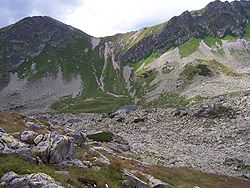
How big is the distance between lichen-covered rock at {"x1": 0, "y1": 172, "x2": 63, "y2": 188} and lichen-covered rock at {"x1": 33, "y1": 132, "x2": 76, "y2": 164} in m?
5.77

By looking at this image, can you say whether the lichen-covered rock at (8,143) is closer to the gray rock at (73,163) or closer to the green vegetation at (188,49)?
the gray rock at (73,163)

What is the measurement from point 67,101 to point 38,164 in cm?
16538

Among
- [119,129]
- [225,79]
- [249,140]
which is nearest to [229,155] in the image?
[249,140]

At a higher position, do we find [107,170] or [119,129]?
[107,170]

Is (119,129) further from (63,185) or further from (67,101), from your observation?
(67,101)

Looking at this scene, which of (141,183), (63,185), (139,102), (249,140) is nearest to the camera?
(63,185)

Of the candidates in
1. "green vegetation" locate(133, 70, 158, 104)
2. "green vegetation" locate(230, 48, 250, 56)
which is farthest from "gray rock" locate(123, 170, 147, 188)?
"green vegetation" locate(230, 48, 250, 56)

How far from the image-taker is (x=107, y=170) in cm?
2722

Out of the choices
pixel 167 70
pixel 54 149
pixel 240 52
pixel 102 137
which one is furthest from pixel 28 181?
pixel 240 52

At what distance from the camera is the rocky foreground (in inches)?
911

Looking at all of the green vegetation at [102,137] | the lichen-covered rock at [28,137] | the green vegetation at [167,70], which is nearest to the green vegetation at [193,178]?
the lichen-covered rock at [28,137]

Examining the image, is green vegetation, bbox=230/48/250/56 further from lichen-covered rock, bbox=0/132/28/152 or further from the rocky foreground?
lichen-covered rock, bbox=0/132/28/152

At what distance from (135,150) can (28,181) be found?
3895 cm

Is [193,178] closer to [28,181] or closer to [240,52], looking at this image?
[28,181]
